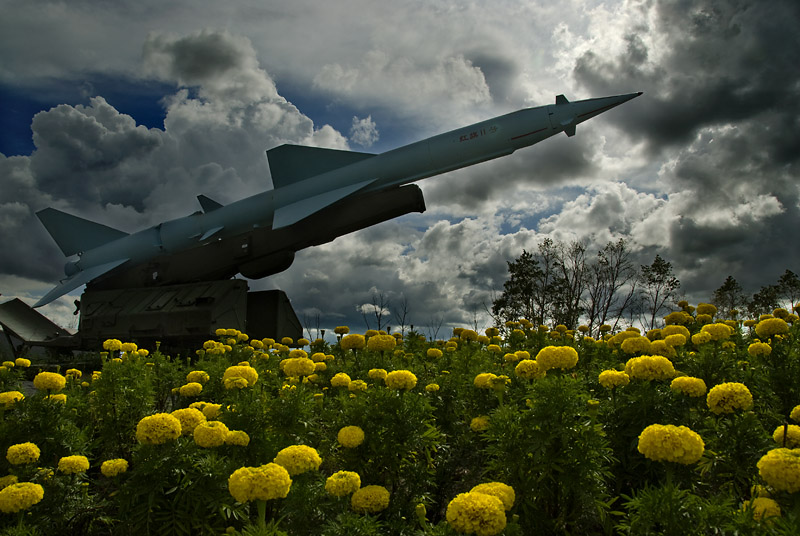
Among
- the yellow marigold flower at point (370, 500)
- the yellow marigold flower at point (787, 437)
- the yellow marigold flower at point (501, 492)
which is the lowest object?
the yellow marigold flower at point (370, 500)

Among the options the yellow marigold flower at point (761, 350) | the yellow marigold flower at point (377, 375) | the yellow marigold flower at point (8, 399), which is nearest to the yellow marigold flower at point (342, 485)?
the yellow marigold flower at point (377, 375)

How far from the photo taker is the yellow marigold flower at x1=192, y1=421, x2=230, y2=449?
2432 mm

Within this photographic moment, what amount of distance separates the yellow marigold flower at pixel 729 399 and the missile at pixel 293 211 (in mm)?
10209

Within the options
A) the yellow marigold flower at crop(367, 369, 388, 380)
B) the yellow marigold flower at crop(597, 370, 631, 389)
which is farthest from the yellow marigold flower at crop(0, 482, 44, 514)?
the yellow marigold flower at crop(597, 370, 631, 389)

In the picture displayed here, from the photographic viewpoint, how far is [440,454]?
3.38 m

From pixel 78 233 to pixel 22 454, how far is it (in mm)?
16329

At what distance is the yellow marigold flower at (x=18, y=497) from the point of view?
2.54m

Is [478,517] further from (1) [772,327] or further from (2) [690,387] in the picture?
(1) [772,327]

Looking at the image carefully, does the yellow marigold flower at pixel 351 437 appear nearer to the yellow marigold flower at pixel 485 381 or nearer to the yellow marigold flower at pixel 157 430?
the yellow marigold flower at pixel 157 430

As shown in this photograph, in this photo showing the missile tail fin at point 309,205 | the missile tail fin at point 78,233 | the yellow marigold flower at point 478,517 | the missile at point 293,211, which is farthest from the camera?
the missile tail fin at point 78,233

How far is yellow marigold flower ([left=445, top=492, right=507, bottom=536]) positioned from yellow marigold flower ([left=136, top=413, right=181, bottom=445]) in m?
1.50

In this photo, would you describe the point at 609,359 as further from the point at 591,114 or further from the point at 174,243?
the point at 174,243

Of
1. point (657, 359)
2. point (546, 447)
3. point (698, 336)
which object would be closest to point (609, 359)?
point (698, 336)

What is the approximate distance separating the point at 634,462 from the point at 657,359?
58 centimetres
